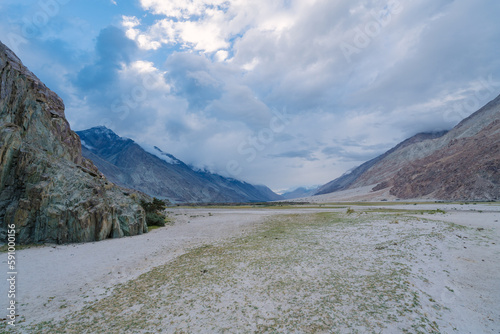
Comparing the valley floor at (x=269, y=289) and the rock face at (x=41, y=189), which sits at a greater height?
the rock face at (x=41, y=189)

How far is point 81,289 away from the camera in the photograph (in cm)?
1063

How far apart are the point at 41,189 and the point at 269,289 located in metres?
21.6

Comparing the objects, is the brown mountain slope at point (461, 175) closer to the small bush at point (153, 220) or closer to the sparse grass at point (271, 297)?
the sparse grass at point (271, 297)

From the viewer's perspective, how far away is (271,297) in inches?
364

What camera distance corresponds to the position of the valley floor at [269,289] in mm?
7457

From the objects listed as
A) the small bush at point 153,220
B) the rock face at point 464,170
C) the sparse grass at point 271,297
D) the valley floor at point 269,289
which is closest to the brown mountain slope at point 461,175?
the rock face at point 464,170

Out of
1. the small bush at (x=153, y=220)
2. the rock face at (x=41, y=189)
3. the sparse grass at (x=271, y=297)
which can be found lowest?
the sparse grass at (x=271, y=297)

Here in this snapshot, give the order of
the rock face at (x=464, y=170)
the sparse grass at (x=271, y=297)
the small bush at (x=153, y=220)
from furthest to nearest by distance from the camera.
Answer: the rock face at (x=464, y=170) < the small bush at (x=153, y=220) < the sparse grass at (x=271, y=297)

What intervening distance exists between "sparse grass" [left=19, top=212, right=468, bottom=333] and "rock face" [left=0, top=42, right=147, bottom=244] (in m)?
12.4

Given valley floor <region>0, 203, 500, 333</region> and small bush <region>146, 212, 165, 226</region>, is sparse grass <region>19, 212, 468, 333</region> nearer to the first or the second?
valley floor <region>0, 203, 500, 333</region>

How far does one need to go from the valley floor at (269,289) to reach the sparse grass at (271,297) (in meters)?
0.05

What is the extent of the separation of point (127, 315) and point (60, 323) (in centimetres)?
205

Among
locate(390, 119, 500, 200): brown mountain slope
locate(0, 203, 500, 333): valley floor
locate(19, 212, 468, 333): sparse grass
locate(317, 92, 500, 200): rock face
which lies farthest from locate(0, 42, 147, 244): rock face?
locate(317, 92, 500, 200): rock face

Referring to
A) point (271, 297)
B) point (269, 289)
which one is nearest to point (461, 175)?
point (269, 289)
